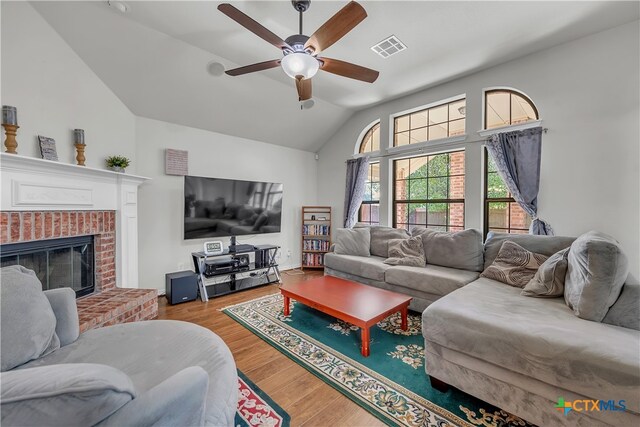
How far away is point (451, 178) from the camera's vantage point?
12.3ft

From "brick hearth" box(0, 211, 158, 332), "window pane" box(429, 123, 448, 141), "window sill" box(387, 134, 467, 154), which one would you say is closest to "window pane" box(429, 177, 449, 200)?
"window sill" box(387, 134, 467, 154)

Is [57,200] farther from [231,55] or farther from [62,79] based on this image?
[231,55]

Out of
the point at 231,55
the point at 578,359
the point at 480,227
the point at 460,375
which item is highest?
the point at 231,55

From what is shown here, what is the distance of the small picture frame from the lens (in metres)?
2.26

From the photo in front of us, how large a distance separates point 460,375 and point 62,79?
4115 millimetres


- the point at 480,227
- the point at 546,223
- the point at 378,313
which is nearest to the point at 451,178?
the point at 480,227

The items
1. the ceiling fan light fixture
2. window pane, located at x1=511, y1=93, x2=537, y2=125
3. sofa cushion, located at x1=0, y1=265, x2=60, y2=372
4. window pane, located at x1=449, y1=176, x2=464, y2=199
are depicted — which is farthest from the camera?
window pane, located at x1=449, y1=176, x2=464, y2=199

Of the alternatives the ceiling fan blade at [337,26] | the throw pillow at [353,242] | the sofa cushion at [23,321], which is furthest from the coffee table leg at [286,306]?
the ceiling fan blade at [337,26]

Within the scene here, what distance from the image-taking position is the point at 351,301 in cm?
241

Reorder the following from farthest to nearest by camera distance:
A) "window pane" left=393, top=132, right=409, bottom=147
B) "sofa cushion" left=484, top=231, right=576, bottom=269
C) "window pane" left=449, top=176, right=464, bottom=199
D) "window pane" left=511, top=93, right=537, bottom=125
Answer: "window pane" left=393, top=132, right=409, bottom=147 → "window pane" left=449, top=176, right=464, bottom=199 → "window pane" left=511, top=93, right=537, bottom=125 → "sofa cushion" left=484, top=231, right=576, bottom=269

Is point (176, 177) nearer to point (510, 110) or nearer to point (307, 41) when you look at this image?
point (307, 41)

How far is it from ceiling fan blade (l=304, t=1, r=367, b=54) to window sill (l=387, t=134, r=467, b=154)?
7.93ft

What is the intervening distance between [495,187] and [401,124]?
5.74ft

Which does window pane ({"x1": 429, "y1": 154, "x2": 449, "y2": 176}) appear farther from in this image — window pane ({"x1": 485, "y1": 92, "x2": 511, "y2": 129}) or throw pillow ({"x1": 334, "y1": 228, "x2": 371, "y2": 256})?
throw pillow ({"x1": 334, "y1": 228, "x2": 371, "y2": 256})
